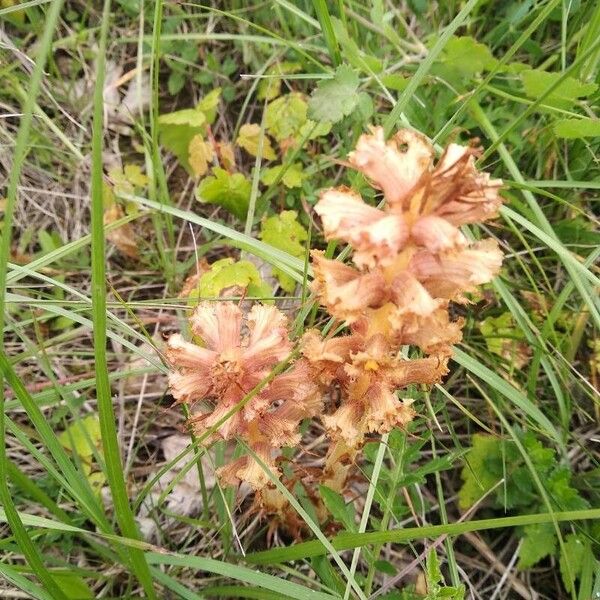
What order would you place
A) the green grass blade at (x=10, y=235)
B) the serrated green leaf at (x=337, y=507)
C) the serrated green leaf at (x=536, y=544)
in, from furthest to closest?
1. the serrated green leaf at (x=536, y=544)
2. the serrated green leaf at (x=337, y=507)
3. the green grass blade at (x=10, y=235)

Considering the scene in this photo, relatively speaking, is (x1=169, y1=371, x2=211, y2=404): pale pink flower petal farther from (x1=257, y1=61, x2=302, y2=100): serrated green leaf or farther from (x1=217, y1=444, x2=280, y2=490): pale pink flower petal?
(x1=257, y1=61, x2=302, y2=100): serrated green leaf

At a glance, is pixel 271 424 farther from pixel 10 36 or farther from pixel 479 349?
pixel 10 36

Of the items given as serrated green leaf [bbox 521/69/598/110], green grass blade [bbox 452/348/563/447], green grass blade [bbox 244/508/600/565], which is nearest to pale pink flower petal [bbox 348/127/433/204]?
green grass blade [bbox 244/508/600/565]

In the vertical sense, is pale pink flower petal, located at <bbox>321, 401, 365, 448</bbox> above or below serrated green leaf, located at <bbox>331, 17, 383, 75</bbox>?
below

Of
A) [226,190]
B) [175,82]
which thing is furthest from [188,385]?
[175,82]

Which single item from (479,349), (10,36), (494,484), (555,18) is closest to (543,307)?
(479,349)

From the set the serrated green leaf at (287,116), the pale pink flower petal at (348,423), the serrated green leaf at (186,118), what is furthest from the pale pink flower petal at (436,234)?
the serrated green leaf at (186,118)

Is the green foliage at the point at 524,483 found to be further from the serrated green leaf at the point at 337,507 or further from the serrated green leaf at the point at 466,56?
the serrated green leaf at the point at 466,56
